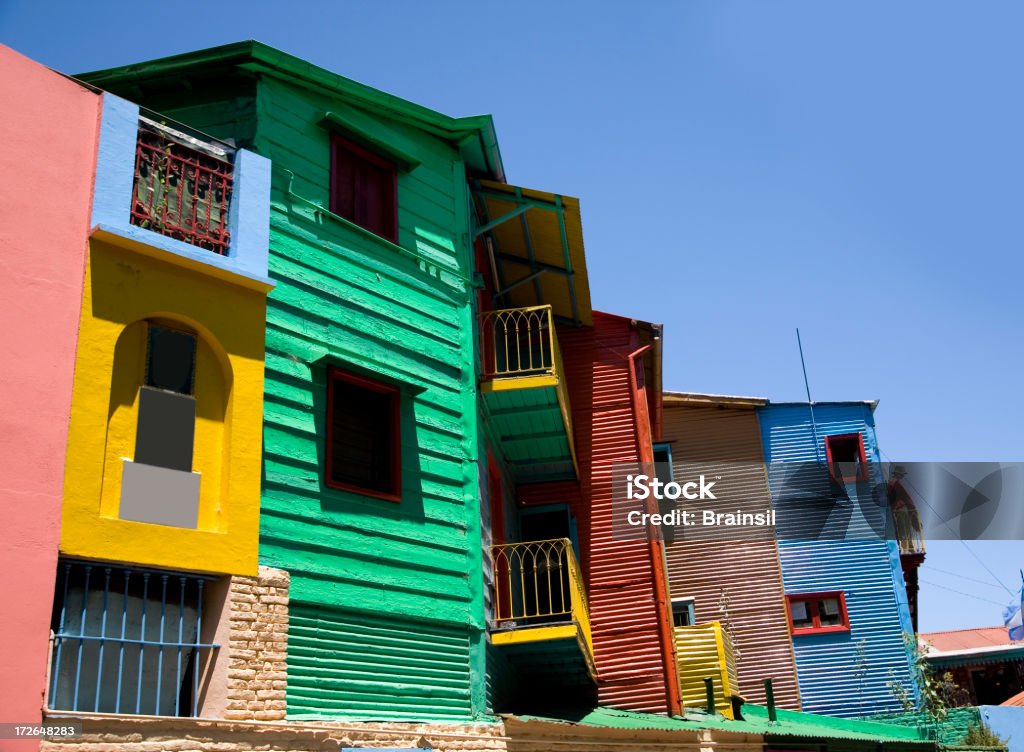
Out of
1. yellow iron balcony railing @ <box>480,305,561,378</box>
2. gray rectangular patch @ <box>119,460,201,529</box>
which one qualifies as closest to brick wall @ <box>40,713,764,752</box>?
gray rectangular patch @ <box>119,460,201,529</box>

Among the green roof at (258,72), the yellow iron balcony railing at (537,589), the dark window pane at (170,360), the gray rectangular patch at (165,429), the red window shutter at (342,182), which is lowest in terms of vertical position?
the yellow iron balcony railing at (537,589)

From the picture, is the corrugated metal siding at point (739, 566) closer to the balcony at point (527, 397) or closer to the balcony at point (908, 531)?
the balcony at point (908, 531)

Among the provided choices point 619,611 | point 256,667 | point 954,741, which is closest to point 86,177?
point 256,667

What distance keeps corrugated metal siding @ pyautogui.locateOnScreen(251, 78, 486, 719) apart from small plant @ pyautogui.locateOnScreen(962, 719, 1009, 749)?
14.6m

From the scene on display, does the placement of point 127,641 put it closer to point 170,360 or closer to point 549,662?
point 170,360

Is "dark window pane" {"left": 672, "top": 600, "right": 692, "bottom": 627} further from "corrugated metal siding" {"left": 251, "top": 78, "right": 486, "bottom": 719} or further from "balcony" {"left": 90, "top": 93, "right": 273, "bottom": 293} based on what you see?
"balcony" {"left": 90, "top": 93, "right": 273, "bottom": 293}

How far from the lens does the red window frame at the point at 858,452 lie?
81.0 ft

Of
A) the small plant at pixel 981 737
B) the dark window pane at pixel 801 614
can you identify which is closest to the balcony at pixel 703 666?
the dark window pane at pixel 801 614

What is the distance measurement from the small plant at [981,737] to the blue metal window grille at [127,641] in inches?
709

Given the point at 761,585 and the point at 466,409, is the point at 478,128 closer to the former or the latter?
the point at 466,409

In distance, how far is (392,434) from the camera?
39.0ft

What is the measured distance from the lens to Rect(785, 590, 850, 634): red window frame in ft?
76.2

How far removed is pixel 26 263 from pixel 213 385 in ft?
6.44

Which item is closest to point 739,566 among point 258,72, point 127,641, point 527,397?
point 527,397
